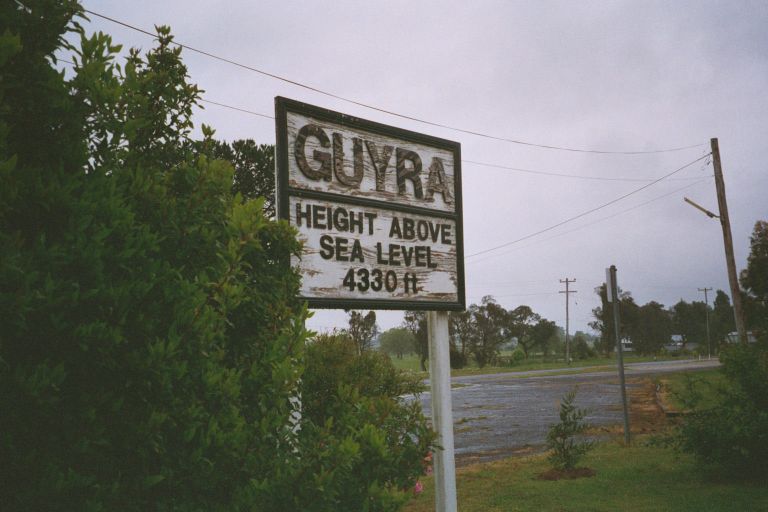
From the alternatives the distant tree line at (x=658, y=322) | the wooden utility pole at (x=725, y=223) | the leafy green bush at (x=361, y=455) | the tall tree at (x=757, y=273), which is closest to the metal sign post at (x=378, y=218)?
the leafy green bush at (x=361, y=455)

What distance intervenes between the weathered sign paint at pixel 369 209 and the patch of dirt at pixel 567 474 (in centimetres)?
462

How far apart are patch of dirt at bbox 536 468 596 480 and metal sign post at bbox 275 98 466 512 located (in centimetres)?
434

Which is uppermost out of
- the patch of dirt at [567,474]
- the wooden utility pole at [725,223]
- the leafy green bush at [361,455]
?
the wooden utility pole at [725,223]

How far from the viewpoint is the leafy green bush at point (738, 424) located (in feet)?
24.0

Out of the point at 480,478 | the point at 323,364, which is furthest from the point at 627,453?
the point at 323,364

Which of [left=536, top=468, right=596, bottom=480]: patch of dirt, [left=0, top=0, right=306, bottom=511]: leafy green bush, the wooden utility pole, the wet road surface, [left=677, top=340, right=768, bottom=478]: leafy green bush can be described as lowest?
the wet road surface

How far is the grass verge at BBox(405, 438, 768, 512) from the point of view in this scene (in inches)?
268

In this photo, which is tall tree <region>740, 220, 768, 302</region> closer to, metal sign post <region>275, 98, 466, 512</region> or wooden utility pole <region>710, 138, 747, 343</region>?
wooden utility pole <region>710, 138, 747, 343</region>

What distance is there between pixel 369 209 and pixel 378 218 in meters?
0.11

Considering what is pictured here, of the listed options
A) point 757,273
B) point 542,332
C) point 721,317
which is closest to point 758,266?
point 757,273

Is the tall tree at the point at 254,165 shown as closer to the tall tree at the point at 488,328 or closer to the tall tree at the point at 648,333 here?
the tall tree at the point at 488,328

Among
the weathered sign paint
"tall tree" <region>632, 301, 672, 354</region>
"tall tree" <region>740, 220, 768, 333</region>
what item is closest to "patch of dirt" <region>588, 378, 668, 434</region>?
the weathered sign paint

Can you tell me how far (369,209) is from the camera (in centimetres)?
473

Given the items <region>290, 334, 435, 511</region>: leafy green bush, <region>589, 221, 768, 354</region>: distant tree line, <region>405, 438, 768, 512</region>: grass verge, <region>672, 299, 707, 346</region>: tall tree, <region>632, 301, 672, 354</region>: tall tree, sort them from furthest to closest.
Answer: <region>672, 299, 707, 346</region>: tall tree
<region>632, 301, 672, 354</region>: tall tree
<region>589, 221, 768, 354</region>: distant tree line
<region>405, 438, 768, 512</region>: grass verge
<region>290, 334, 435, 511</region>: leafy green bush
